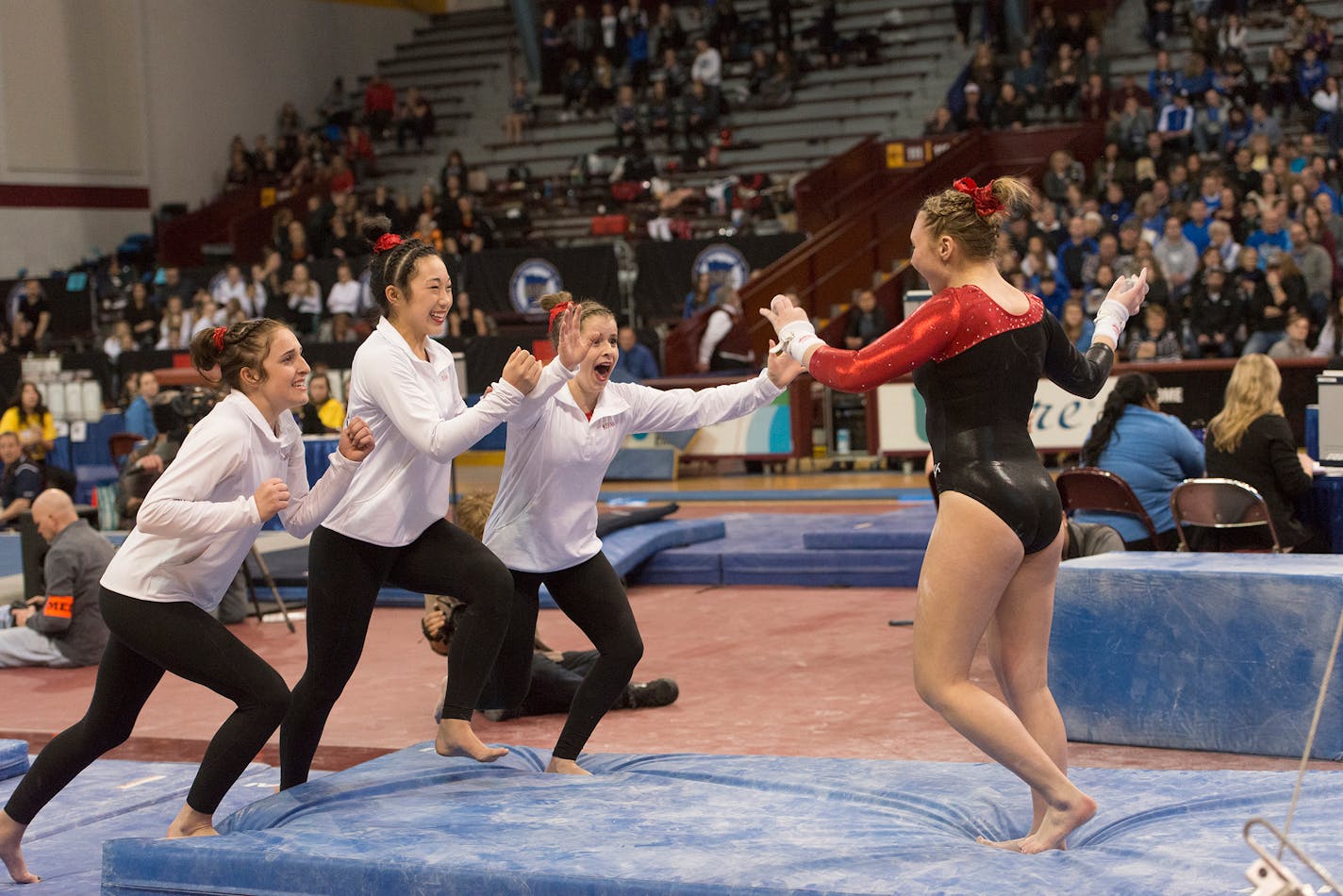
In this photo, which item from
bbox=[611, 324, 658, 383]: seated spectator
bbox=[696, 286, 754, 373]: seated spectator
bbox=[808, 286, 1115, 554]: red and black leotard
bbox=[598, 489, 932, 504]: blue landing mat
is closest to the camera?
bbox=[808, 286, 1115, 554]: red and black leotard

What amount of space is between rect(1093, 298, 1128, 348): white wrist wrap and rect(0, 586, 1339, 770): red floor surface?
1.82m

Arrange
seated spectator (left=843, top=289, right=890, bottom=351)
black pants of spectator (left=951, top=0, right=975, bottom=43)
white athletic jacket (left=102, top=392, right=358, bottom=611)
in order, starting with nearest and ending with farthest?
white athletic jacket (left=102, top=392, right=358, bottom=611), seated spectator (left=843, top=289, right=890, bottom=351), black pants of spectator (left=951, top=0, right=975, bottom=43)

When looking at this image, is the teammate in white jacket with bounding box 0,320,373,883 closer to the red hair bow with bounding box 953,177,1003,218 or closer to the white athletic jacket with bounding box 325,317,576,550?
the white athletic jacket with bounding box 325,317,576,550

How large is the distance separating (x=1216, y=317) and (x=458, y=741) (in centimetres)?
1178

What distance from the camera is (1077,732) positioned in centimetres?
557

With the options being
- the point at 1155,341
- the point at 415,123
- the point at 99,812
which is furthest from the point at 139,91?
the point at 99,812

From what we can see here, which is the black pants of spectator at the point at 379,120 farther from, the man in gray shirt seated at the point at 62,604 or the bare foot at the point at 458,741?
the bare foot at the point at 458,741

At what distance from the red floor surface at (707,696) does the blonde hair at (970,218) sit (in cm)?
226

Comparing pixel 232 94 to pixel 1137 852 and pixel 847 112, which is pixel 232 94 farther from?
pixel 1137 852

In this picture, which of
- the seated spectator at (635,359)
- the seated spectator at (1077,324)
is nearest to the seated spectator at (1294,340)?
the seated spectator at (1077,324)

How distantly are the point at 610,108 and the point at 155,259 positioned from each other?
291 inches

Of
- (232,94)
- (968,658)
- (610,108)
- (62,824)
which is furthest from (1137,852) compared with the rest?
(232,94)

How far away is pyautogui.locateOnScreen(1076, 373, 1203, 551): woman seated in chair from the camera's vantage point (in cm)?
711

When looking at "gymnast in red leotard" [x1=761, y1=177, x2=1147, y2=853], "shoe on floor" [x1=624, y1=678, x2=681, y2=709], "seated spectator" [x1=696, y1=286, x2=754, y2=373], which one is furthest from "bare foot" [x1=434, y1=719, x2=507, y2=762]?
"seated spectator" [x1=696, y1=286, x2=754, y2=373]
